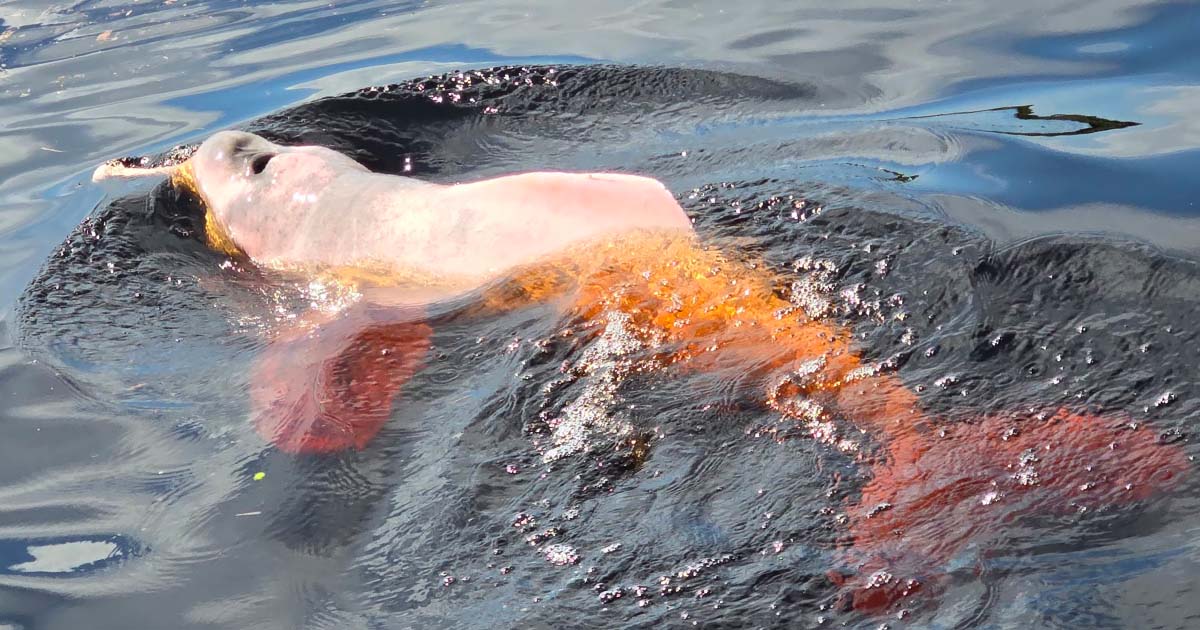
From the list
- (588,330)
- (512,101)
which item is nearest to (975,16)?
(512,101)

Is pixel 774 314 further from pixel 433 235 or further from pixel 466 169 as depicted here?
pixel 466 169

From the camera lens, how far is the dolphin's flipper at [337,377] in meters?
4.98

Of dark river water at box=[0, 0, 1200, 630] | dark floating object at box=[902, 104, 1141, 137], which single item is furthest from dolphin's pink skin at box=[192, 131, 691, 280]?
dark floating object at box=[902, 104, 1141, 137]

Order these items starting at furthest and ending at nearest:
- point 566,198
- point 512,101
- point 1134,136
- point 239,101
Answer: point 239,101 < point 512,101 < point 1134,136 < point 566,198

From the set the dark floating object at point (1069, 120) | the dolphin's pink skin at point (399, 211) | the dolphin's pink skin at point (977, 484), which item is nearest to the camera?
the dolphin's pink skin at point (977, 484)

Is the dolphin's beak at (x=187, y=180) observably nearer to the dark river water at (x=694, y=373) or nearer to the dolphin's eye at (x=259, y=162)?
the dark river water at (x=694, y=373)

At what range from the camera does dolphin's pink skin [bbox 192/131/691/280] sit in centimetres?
572

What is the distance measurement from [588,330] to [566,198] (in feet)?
3.08

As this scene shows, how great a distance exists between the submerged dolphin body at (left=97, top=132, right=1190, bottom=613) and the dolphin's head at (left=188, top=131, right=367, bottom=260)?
0.01 meters

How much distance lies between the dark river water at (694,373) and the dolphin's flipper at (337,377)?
8 cm

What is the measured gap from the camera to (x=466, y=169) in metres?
7.73

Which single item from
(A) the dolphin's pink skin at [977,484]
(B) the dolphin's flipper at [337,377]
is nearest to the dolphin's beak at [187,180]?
(B) the dolphin's flipper at [337,377]

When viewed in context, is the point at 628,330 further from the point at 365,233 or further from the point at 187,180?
the point at 187,180

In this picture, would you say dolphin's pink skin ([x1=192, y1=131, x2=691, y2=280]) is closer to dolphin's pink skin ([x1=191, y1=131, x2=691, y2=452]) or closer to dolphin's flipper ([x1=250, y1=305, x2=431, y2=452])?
dolphin's pink skin ([x1=191, y1=131, x2=691, y2=452])
